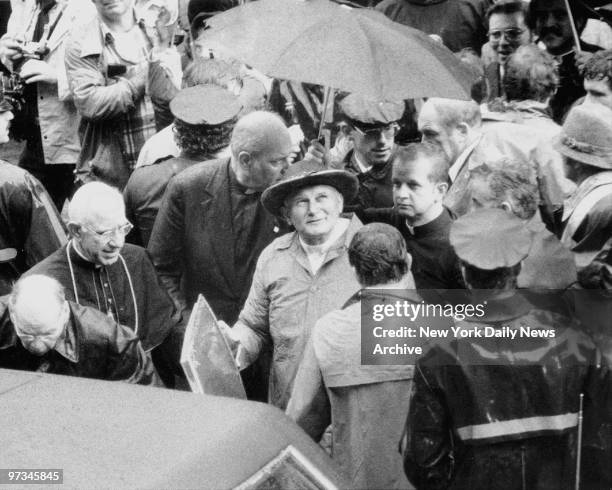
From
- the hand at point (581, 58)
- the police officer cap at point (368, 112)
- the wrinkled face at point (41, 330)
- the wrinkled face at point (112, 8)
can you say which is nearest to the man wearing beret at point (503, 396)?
the wrinkled face at point (41, 330)

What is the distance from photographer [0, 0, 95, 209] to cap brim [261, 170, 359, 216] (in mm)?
2626

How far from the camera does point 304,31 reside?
15.0 feet

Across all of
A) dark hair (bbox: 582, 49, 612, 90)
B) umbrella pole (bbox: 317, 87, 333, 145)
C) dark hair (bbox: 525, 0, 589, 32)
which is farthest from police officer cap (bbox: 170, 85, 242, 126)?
dark hair (bbox: 525, 0, 589, 32)

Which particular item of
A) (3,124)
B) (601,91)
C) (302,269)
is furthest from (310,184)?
(3,124)

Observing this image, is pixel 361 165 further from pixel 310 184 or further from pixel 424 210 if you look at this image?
pixel 310 184

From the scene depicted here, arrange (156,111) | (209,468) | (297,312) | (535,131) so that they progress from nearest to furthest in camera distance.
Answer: (209,468)
(297,312)
(535,131)
(156,111)

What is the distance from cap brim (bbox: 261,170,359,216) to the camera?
14.6 feet

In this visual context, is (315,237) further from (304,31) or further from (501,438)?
(501,438)

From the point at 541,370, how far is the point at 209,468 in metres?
1.26

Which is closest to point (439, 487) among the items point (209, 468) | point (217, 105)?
point (209, 468)

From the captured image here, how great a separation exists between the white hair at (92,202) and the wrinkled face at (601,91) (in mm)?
2339

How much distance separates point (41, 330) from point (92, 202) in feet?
2.34

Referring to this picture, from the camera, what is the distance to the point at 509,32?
643cm

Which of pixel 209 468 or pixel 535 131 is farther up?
pixel 535 131
